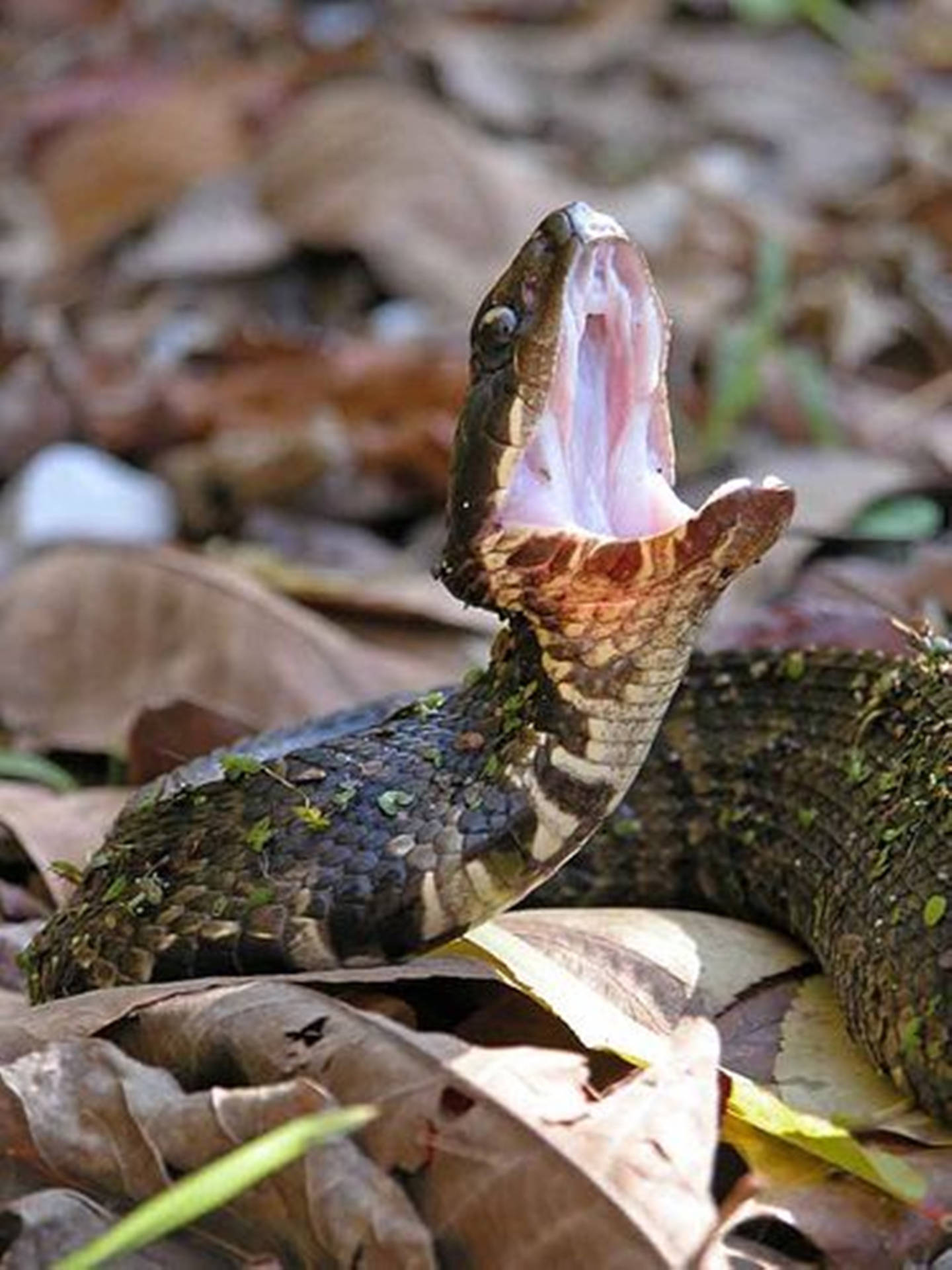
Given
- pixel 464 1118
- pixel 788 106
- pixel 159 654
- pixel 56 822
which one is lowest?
pixel 788 106

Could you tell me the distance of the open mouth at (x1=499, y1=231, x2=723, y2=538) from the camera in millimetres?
3467

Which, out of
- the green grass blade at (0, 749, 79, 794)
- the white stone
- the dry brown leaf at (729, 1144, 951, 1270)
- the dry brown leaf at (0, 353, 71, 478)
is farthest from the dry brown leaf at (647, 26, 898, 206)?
the dry brown leaf at (729, 1144, 951, 1270)

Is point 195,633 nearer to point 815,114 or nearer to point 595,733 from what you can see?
point 595,733

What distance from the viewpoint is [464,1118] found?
287 centimetres

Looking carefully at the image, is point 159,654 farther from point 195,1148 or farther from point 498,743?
point 195,1148

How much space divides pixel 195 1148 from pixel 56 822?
1874 mm

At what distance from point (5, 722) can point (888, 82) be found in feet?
20.7

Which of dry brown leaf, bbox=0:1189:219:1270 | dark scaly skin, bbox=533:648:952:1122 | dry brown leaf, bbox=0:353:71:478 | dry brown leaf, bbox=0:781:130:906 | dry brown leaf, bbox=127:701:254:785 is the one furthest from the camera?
dry brown leaf, bbox=0:353:71:478

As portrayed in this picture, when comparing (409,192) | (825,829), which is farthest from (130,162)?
(825,829)

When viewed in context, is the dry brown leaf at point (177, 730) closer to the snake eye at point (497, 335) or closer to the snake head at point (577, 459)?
the snake head at point (577, 459)

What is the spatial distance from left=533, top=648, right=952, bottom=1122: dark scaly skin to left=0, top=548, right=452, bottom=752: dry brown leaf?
1.02 meters

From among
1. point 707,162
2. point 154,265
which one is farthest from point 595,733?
point 707,162

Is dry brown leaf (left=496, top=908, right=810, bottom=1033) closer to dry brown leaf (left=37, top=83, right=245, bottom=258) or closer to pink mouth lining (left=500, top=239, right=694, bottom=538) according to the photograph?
pink mouth lining (left=500, top=239, right=694, bottom=538)

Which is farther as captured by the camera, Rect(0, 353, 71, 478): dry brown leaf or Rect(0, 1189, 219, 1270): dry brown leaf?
Rect(0, 353, 71, 478): dry brown leaf
